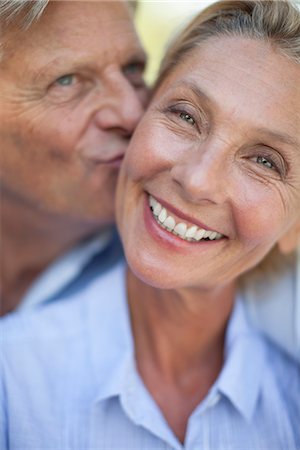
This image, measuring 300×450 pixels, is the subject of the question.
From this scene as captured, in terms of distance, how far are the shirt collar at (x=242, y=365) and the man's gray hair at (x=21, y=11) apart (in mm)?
1343

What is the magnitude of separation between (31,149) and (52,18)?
49 centimetres

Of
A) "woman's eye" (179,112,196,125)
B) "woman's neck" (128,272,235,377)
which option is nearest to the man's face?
"woman's eye" (179,112,196,125)

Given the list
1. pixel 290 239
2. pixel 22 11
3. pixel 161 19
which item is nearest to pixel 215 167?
pixel 290 239

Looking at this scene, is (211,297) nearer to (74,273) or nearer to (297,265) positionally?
(297,265)

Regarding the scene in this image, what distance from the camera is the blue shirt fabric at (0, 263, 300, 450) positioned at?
74.9 inches

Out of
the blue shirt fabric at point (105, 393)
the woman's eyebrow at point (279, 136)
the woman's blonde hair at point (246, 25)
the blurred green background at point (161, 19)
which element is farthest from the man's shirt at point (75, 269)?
the woman's eyebrow at point (279, 136)

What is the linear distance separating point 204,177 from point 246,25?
55 cm

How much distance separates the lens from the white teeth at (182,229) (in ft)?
5.93

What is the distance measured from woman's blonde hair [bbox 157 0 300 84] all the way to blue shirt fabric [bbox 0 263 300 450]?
970mm

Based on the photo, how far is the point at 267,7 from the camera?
1.87 m

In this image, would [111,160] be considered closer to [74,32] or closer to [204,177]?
[74,32]

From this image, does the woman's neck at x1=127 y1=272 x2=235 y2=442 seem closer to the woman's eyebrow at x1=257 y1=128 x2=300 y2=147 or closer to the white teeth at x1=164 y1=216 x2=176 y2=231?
the white teeth at x1=164 y1=216 x2=176 y2=231

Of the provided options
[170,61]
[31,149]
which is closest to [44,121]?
[31,149]

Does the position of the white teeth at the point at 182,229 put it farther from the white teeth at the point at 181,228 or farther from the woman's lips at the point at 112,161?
the woman's lips at the point at 112,161
